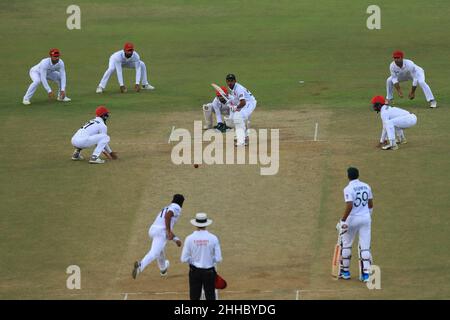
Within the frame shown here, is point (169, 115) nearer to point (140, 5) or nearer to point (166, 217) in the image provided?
point (166, 217)

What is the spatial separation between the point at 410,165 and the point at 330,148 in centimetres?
267

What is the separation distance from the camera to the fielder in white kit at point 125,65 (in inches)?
1761

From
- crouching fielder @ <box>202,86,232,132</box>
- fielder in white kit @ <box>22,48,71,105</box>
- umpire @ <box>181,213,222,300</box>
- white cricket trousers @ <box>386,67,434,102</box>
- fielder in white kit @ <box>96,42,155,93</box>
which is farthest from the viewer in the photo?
fielder in white kit @ <box>96,42,155,93</box>

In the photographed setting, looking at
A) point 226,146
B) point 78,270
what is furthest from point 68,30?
point 78,270

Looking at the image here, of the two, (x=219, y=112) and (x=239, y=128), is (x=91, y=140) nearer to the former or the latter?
(x=239, y=128)

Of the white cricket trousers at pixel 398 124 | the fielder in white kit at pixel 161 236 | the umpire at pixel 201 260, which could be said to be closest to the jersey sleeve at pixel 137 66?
the white cricket trousers at pixel 398 124

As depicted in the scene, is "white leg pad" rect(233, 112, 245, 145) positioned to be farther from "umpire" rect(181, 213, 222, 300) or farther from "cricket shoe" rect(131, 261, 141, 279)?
"umpire" rect(181, 213, 222, 300)

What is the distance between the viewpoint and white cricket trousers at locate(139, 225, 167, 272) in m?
27.8

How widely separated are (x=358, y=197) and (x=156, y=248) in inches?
177

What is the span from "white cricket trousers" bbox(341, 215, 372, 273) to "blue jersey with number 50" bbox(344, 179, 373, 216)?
127 millimetres

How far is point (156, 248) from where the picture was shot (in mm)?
27781

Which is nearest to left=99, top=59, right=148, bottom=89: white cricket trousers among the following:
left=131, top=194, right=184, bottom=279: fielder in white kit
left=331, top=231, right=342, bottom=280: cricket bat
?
left=131, top=194, right=184, bottom=279: fielder in white kit

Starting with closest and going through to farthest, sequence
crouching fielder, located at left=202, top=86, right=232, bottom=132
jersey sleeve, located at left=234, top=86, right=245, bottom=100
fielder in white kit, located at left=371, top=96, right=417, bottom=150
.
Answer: fielder in white kit, located at left=371, top=96, right=417, bottom=150 → jersey sleeve, located at left=234, top=86, right=245, bottom=100 → crouching fielder, located at left=202, top=86, right=232, bottom=132

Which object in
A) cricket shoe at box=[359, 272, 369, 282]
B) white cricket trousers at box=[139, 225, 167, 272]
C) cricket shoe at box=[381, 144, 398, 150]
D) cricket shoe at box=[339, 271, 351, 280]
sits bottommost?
cricket shoe at box=[359, 272, 369, 282]
